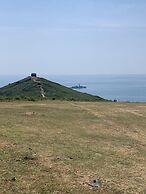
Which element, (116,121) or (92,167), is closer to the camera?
(92,167)

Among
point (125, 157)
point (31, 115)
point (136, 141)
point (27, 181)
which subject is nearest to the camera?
point (27, 181)

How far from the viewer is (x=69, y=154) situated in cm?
1822

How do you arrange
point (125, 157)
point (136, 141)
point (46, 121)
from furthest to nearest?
1. point (46, 121)
2. point (136, 141)
3. point (125, 157)

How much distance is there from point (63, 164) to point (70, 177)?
1449 millimetres

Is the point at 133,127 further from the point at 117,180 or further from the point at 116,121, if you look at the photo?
the point at 117,180

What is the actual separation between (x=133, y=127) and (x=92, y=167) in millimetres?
12574

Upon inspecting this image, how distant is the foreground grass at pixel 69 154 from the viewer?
47.1 ft

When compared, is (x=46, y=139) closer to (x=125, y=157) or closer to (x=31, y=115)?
(x=125, y=157)

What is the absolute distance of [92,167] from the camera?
16.6 meters

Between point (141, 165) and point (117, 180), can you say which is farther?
point (141, 165)

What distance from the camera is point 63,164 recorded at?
16.6 metres

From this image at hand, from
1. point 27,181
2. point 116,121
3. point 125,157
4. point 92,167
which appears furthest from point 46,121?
point 27,181

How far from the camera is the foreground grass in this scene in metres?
14.4

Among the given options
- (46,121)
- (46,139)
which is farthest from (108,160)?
(46,121)
